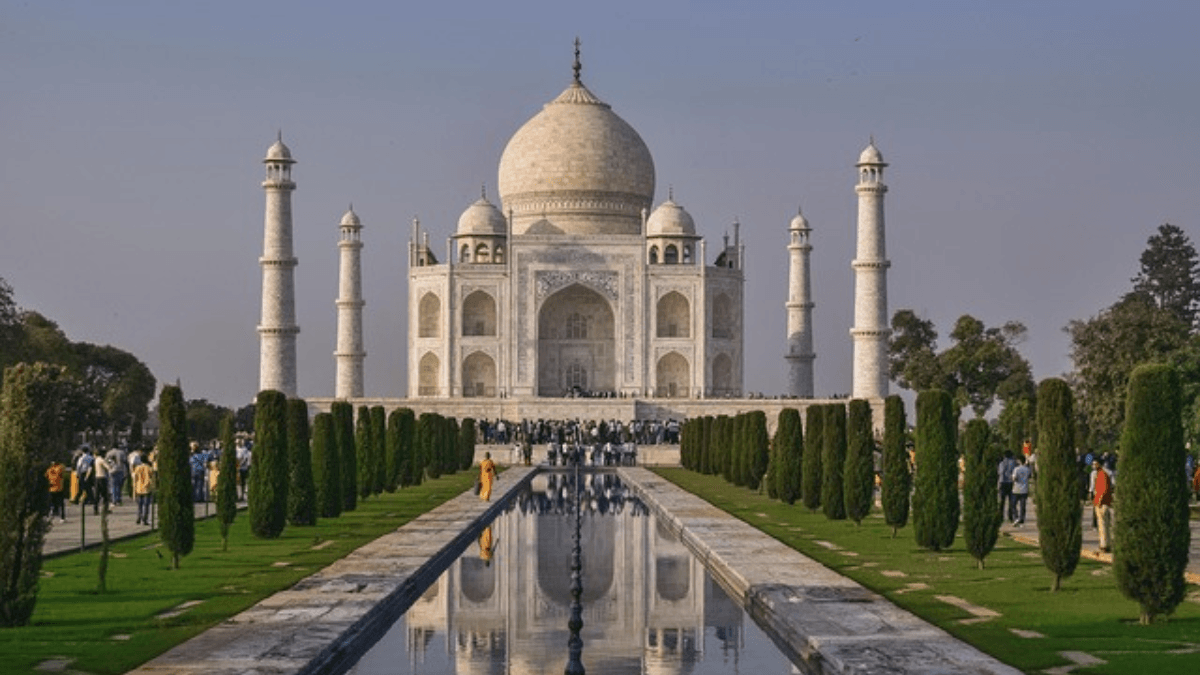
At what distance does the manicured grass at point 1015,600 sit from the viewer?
378 inches

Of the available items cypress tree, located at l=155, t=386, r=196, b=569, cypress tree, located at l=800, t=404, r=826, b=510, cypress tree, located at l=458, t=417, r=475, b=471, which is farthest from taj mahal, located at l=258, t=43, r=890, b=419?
cypress tree, located at l=155, t=386, r=196, b=569

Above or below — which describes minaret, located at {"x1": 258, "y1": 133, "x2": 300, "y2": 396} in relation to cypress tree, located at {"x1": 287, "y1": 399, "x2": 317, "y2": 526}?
above

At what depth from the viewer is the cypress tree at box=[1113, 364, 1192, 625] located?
1089 centimetres

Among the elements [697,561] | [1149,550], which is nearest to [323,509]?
[697,561]

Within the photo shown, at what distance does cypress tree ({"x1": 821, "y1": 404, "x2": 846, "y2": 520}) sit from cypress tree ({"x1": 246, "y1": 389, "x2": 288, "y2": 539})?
20.6 ft

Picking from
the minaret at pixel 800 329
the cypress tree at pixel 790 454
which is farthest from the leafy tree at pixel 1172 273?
the cypress tree at pixel 790 454

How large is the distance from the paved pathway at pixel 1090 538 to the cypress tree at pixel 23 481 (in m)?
6.70

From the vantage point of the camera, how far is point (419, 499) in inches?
1009

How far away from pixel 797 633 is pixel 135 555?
718cm

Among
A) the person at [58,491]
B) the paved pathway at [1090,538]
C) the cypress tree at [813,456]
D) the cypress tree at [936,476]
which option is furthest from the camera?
the cypress tree at [813,456]

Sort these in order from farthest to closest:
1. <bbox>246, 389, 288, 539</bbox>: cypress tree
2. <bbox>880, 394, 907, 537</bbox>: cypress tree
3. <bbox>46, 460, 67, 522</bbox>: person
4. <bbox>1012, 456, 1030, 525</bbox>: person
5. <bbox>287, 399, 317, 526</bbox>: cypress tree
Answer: <bbox>1012, 456, 1030, 525</bbox>: person
<bbox>46, 460, 67, 522</bbox>: person
<bbox>287, 399, 317, 526</bbox>: cypress tree
<bbox>880, 394, 907, 537</bbox>: cypress tree
<bbox>246, 389, 288, 539</bbox>: cypress tree

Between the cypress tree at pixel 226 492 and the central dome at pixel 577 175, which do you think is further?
the central dome at pixel 577 175

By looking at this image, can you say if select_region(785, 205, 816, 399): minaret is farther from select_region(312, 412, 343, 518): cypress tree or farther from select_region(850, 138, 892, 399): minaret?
select_region(312, 412, 343, 518): cypress tree

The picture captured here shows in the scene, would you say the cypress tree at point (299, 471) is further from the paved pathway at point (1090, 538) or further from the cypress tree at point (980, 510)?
the cypress tree at point (980, 510)
